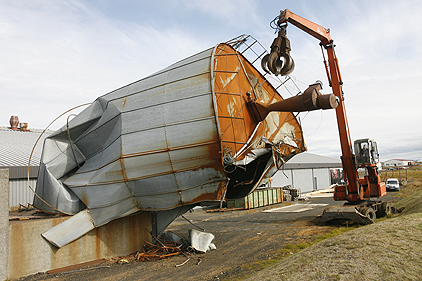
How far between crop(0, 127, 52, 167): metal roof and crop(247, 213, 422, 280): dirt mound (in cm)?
2221

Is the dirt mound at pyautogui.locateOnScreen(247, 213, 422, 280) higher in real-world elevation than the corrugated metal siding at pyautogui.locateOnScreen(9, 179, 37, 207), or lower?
lower

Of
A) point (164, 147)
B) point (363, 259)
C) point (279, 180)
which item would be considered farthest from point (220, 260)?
point (279, 180)

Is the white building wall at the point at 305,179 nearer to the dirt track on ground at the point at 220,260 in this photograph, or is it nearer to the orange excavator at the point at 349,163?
the orange excavator at the point at 349,163

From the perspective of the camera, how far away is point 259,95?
13.4 meters

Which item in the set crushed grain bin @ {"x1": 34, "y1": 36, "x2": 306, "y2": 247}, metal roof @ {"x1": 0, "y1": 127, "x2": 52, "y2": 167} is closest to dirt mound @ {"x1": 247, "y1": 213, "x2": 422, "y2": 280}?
crushed grain bin @ {"x1": 34, "y1": 36, "x2": 306, "y2": 247}

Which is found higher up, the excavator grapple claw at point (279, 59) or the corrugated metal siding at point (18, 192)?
the excavator grapple claw at point (279, 59)

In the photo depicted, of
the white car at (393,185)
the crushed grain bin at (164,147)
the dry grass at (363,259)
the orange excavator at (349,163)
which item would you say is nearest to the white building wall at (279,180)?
the white car at (393,185)

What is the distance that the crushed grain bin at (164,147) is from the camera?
10992 millimetres

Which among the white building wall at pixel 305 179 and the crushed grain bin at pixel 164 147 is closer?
the crushed grain bin at pixel 164 147

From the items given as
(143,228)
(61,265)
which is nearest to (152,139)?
(143,228)

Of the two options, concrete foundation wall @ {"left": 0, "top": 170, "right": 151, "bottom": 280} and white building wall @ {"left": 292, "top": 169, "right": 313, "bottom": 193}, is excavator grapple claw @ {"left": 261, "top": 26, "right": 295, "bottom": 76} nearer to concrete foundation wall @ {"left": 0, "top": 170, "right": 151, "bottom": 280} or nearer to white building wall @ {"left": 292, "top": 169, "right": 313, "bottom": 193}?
concrete foundation wall @ {"left": 0, "top": 170, "right": 151, "bottom": 280}

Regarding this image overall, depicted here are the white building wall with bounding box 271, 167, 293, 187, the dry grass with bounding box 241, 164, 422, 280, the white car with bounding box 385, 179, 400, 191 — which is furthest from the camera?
the white building wall with bounding box 271, 167, 293, 187

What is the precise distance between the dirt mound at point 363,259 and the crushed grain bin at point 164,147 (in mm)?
3819

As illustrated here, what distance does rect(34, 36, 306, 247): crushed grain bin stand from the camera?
11.0 m
